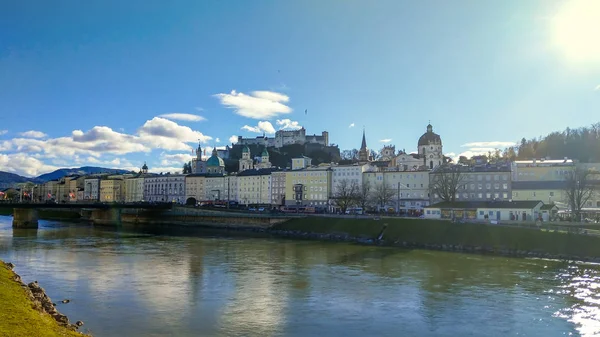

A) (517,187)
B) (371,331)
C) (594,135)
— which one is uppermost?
(594,135)

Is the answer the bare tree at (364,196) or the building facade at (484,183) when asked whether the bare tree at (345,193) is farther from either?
the building facade at (484,183)

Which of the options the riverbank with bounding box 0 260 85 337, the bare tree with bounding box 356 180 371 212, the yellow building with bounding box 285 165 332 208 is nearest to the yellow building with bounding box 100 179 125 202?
the yellow building with bounding box 285 165 332 208

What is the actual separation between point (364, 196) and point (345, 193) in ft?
13.1

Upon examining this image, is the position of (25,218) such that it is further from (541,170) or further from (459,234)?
(541,170)

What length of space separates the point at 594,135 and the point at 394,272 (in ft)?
262

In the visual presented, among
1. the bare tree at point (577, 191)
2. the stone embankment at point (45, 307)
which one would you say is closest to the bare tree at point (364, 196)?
the bare tree at point (577, 191)

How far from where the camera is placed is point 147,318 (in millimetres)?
19531

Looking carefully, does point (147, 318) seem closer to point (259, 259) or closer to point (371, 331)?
point (371, 331)

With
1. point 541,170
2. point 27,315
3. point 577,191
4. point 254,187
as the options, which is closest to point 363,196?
point 541,170

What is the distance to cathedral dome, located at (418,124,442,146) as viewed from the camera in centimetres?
9388

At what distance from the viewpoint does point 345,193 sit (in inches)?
3297

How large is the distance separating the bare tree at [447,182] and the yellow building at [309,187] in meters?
22.4

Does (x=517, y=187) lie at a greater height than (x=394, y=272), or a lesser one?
greater

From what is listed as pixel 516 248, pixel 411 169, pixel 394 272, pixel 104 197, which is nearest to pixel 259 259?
pixel 394 272
